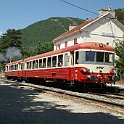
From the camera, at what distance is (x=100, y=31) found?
45.3 m

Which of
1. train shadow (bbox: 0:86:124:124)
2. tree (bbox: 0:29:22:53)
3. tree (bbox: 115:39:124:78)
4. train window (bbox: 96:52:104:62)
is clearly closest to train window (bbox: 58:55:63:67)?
train window (bbox: 96:52:104:62)

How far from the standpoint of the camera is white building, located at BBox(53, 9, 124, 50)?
43719 mm

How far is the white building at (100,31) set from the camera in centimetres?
4372

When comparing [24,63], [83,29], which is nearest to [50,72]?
[24,63]

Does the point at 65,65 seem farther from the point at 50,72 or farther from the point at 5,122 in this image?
the point at 5,122

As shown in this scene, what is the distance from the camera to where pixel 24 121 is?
9.17 meters

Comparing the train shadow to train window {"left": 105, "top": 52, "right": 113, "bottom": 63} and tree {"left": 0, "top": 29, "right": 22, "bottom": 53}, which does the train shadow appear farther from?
tree {"left": 0, "top": 29, "right": 22, "bottom": 53}

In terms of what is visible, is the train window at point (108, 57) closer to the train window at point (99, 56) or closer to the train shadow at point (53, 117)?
the train window at point (99, 56)

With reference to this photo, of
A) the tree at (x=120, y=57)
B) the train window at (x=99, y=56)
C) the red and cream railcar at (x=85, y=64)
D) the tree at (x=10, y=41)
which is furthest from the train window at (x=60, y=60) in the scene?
the tree at (x=10, y=41)

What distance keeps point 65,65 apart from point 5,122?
38.2 ft

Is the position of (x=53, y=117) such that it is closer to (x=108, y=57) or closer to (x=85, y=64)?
(x=85, y=64)

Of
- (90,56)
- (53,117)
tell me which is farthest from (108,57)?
(53,117)

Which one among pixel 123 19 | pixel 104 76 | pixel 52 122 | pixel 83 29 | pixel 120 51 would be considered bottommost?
pixel 52 122

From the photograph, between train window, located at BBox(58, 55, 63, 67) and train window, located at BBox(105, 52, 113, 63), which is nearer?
train window, located at BBox(105, 52, 113, 63)
